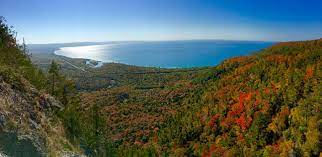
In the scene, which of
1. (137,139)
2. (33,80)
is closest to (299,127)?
(137,139)

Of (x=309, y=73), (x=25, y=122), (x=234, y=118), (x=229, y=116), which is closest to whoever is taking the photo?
(x=25, y=122)

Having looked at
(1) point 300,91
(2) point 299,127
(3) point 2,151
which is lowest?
(2) point 299,127

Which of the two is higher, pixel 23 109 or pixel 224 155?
pixel 23 109

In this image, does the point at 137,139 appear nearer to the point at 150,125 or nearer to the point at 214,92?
the point at 150,125

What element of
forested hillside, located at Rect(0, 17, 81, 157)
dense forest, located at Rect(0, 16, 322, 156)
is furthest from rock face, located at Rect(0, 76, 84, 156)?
dense forest, located at Rect(0, 16, 322, 156)

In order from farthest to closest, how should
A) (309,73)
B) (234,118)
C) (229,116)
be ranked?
(229,116)
(309,73)
(234,118)

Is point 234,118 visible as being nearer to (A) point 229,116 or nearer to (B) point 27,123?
(A) point 229,116

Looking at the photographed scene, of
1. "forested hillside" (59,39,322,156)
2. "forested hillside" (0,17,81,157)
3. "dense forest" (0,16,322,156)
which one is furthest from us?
"forested hillside" (59,39,322,156)

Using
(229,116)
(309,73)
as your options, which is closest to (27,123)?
(229,116)

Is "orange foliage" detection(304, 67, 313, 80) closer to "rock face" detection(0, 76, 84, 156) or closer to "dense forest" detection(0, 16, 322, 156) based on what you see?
"dense forest" detection(0, 16, 322, 156)
